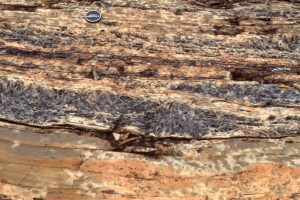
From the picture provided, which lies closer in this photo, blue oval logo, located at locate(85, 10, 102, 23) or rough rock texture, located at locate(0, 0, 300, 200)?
rough rock texture, located at locate(0, 0, 300, 200)

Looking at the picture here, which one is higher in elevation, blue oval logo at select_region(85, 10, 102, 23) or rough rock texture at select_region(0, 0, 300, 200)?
blue oval logo at select_region(85, 10, 102, 23)

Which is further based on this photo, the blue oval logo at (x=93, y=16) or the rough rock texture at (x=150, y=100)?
the blue oval logo at (x=93, y=16)

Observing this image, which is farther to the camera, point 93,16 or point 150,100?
point 93,16

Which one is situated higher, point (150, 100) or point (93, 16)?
point (93, 16)

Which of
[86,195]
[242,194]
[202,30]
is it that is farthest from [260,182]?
[202,30]

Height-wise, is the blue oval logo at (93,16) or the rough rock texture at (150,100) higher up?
the blue oval logo at (93,16)
